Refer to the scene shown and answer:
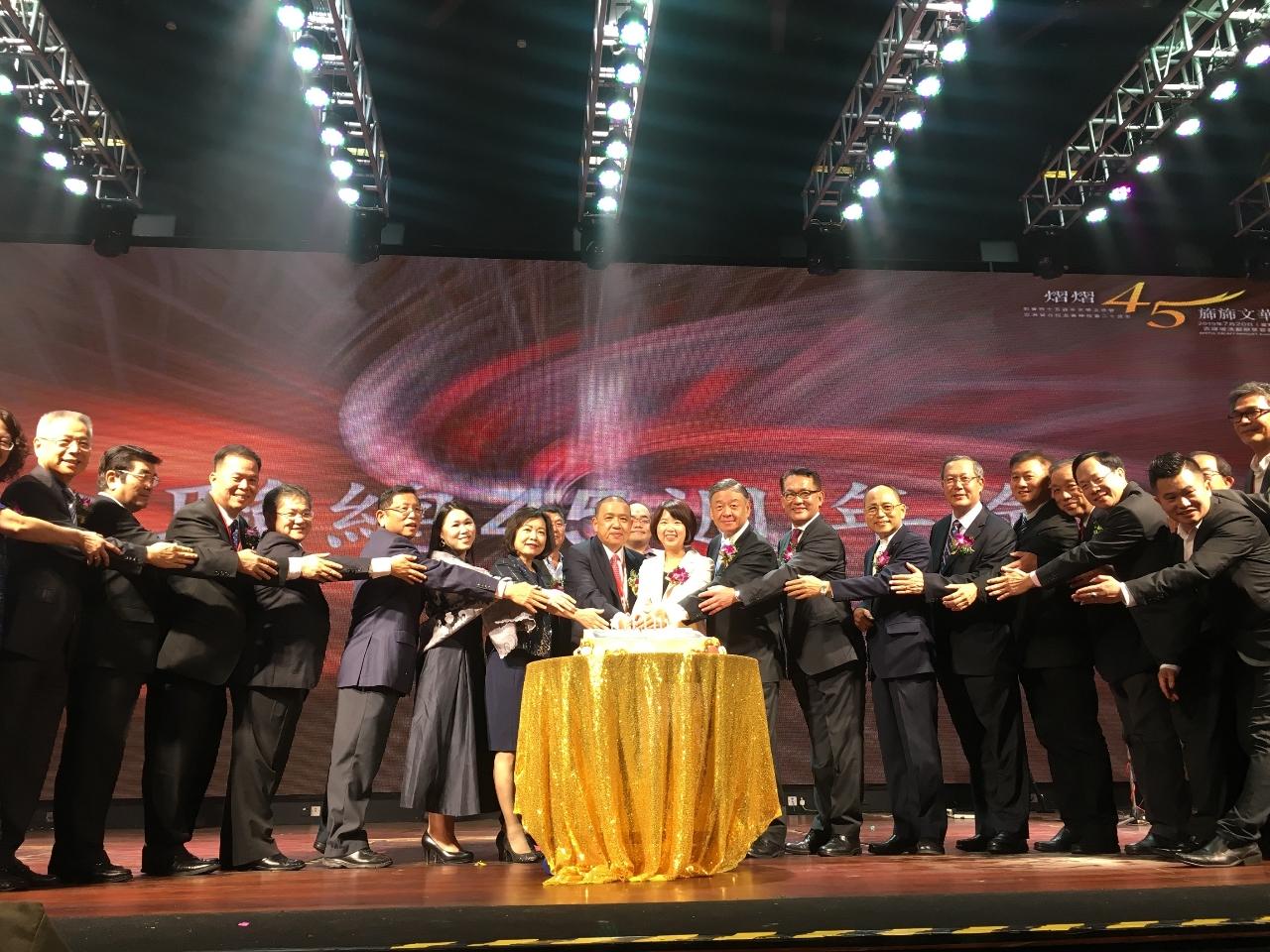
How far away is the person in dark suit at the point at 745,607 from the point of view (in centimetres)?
460

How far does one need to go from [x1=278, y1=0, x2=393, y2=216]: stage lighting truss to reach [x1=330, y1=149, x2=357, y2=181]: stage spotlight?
0.02 m

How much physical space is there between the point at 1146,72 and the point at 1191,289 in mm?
2078

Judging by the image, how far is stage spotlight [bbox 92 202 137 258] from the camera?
784cm

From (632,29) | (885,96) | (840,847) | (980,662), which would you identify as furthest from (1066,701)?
(632,29)

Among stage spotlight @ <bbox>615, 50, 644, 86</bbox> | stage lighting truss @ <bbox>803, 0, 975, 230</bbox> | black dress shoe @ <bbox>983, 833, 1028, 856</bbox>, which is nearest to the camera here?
black dress shoe @ <bbox>983, 833, 1028, 856</bbox>

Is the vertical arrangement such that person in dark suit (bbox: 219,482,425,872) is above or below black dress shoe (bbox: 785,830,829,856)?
above

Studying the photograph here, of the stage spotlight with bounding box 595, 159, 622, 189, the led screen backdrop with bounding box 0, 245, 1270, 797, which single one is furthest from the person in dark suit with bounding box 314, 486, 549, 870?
the stage spotlight with bounding box 595, 159, 622, 189

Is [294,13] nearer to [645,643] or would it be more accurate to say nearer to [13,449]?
[13,449]

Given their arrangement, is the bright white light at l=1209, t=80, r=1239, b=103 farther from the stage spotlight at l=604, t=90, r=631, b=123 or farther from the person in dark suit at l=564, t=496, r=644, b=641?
the person in dark suit at l=564, t=496, r=644, b=641

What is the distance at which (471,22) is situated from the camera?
7.04 metres

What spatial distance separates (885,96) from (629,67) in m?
1.84

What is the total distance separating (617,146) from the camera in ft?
24.7

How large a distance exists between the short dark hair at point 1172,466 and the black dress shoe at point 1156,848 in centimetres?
139

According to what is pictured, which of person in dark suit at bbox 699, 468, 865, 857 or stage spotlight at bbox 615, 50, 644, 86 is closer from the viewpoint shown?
person in dark suit at bbox 699, 468, 865, 857
